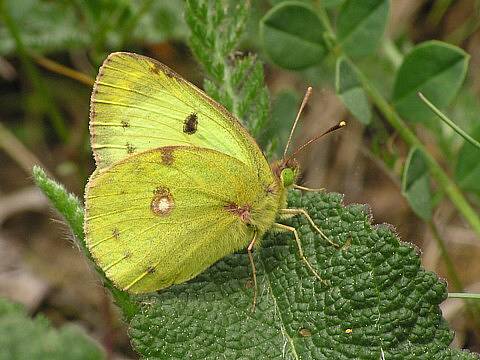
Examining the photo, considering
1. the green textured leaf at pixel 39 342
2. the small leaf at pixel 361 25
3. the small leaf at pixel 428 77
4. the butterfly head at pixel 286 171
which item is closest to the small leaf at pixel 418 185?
the small leaf at pixel 428 77

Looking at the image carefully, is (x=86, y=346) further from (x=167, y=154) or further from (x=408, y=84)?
(x=408, y=84)

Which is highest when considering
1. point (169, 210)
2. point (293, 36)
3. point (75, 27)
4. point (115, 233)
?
point (75, 27)

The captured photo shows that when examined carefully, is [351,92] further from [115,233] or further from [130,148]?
[115,233]

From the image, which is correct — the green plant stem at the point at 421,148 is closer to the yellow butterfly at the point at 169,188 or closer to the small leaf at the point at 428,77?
the small leaf at the point at 428,77

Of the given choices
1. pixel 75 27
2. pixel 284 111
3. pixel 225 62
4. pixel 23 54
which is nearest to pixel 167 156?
pixel 225 62

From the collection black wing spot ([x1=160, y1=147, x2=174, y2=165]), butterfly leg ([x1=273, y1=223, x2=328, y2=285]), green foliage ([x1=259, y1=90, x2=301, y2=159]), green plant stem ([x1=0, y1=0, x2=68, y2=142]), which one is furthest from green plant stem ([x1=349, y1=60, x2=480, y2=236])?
green plant stem ([x1=0, y1=0, x2=68, y2=142])

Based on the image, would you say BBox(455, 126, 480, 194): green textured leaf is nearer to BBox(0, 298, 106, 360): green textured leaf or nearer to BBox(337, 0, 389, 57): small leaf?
BBox(337, 0, 389, 57): small leaf
